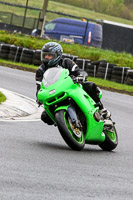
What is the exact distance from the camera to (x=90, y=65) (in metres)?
25.2

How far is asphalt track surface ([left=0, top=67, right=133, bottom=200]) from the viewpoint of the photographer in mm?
5578

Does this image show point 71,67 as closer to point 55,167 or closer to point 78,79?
point 78,79

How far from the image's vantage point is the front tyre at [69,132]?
25.6 ft

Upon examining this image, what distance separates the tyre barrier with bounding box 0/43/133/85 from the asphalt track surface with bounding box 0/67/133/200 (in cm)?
1309

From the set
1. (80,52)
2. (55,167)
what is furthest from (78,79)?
(80,52)

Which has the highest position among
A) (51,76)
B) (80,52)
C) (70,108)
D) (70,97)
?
(51,76)

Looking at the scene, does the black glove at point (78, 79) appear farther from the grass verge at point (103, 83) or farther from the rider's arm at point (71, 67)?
the grass verge at point (103, 83)

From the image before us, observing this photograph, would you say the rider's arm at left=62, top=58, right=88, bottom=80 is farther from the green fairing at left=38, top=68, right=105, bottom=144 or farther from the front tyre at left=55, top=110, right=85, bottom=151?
the front tyre at left=55, top=110, right=85, bottom=151

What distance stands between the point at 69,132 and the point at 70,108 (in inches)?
13.9

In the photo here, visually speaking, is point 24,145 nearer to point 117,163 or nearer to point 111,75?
point 117,163

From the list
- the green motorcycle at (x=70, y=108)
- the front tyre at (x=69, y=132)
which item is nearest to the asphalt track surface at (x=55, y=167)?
the front tyre at (x=69, y=132)

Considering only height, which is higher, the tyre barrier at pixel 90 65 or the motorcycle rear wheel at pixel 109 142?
the motorcycle rear wheel at pixel 109 142

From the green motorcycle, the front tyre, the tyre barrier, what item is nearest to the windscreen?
the green motorcycle

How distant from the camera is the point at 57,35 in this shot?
4534 centimetres
